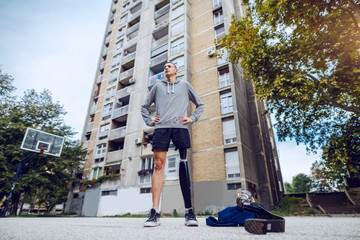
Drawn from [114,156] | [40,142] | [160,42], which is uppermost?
[160,42]

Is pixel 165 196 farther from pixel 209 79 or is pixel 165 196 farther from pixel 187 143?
pixel 187 143

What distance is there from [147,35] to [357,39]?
2097 cm

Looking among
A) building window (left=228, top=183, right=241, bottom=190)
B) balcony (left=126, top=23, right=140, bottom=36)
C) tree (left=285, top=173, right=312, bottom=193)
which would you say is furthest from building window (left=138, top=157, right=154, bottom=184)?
tree (left=285, top=173, right=312, bottom=193)

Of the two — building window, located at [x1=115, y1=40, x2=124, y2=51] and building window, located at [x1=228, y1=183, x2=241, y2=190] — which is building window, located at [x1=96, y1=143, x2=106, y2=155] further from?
building window, located at [x1=115, y1=40, x2=124, y2=51]

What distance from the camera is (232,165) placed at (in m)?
13.3

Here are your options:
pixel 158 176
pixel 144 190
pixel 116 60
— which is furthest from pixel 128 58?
pixel 158 176

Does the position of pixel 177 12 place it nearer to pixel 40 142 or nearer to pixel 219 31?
pixel 219 31

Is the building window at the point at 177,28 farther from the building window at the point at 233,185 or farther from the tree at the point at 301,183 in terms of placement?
the tree at the point at 301,183

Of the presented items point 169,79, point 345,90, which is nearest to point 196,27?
point 345,90

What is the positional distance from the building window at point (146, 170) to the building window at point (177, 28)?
13.5 metres

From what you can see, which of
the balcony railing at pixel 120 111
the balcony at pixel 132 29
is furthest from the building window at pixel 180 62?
the balcony at pixel 132 29

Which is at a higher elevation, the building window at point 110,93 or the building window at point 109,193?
the building window at point 110,93

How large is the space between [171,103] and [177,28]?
20153mm

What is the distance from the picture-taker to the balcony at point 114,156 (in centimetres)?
1899
